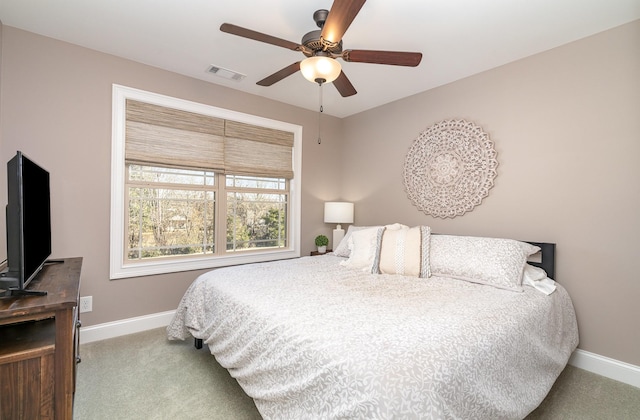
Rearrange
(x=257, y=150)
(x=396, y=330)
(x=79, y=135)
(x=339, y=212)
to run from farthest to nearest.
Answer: (x=339, y=212) < (x=257, y=150) < (x=79, y=135) < (x=396, y=330)

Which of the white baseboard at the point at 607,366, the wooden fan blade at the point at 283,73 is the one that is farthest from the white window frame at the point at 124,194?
the white baseboard at the point at 607,366

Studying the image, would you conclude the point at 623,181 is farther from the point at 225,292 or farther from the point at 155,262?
the point at 155,262

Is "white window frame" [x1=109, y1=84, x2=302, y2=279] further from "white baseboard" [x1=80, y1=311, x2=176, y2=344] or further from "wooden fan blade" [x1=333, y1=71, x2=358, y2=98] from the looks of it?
"wooden fan blade" [x1=333, y1=71, x2=358, y2=98]

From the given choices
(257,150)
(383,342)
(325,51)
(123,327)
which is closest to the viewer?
(383,342)

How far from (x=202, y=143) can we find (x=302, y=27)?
158cm

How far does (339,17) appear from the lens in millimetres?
1548

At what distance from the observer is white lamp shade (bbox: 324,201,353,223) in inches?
150

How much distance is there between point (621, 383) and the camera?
2.06 m

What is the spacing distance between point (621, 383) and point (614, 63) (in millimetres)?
2236

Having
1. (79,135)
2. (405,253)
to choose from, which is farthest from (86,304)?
(405,253)

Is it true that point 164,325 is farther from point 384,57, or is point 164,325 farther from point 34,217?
point 384,57

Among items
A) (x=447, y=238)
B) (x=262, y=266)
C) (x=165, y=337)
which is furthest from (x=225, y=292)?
(x=447, y=238)

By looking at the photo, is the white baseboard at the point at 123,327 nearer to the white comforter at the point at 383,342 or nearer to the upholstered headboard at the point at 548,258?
the white comforter at the point at 383,342

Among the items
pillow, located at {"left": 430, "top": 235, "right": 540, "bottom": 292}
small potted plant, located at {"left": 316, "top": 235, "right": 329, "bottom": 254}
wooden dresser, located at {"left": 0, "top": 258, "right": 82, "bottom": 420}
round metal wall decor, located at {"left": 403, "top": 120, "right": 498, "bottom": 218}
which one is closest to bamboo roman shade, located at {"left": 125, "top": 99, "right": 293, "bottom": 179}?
small potted plant, located at {"left": 316, "top": 235, "right": 329, "bottom": 254}
